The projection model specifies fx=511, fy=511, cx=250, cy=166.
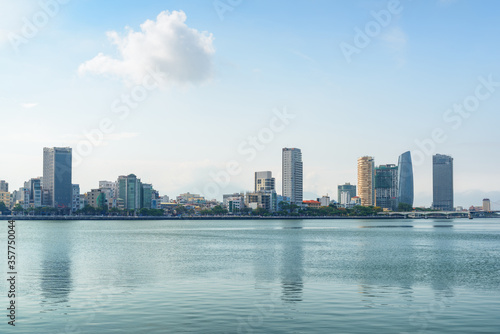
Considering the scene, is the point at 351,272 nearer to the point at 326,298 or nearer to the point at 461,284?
the point at 461,284

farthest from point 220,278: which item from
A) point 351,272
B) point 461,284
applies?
point 461,284

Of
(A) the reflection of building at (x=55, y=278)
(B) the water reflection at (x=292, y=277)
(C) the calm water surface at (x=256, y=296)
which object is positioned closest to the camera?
(C) the calm water surface at (x=256, y=296)

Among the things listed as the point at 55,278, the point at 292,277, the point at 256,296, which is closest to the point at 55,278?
the point at 55,278

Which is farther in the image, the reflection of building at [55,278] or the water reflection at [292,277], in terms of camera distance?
the water reflection at [292,277]

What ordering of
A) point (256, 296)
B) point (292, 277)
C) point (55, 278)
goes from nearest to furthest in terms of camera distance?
point (256, 296), point (55, 278), point (292, 277)

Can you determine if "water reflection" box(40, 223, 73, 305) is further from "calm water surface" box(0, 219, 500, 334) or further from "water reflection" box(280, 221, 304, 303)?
"water reflection" box(280, 221, 304, 303)

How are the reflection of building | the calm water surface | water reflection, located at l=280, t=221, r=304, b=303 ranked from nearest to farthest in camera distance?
the calm water surface
the reflection of building
water reflection, located at l=280, t=221, r=304, b=303

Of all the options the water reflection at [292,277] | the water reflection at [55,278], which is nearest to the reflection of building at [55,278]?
the water reflection at [55,278]

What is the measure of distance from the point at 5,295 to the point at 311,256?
4472 centimetres

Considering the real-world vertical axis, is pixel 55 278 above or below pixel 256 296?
below

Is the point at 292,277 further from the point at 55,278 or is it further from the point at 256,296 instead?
the point at 55,278

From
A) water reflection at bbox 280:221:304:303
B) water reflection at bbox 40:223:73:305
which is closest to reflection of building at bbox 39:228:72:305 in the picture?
water reflection at bbox 40:223:73:305

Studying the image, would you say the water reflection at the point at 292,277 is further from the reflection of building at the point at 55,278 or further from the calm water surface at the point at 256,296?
the reflection of building at the point at 55,278

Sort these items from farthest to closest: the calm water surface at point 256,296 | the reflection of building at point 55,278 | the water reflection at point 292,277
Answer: the water reflection at point 292,277
the reflection of building at point 55,278
the calm water surface at point 256,296
